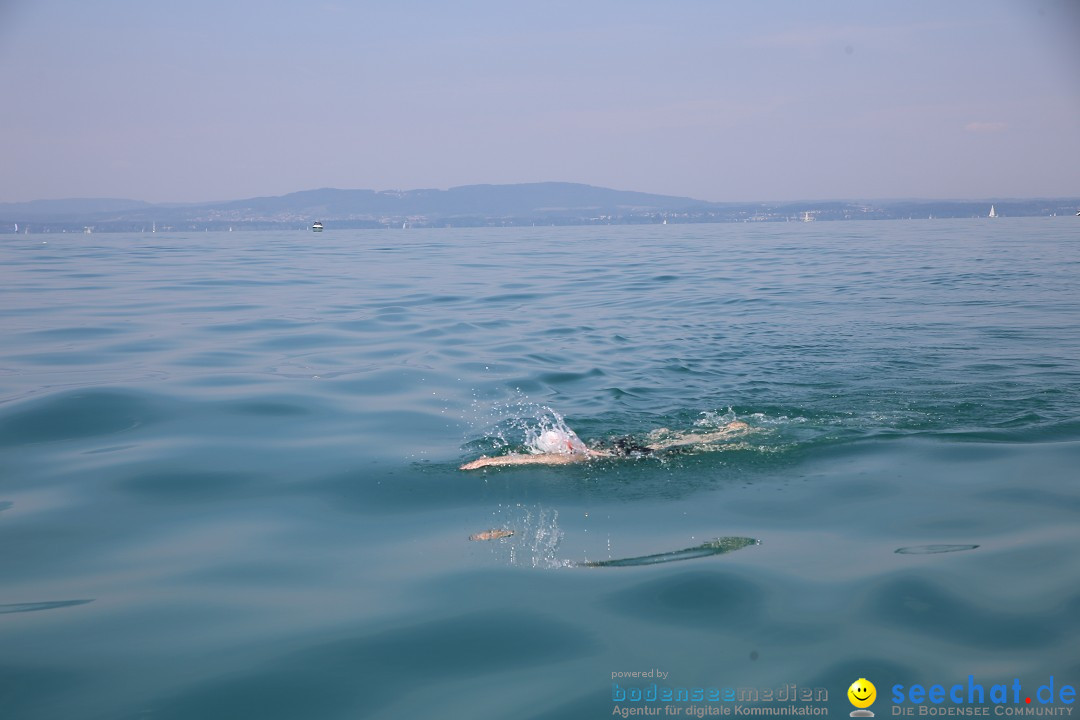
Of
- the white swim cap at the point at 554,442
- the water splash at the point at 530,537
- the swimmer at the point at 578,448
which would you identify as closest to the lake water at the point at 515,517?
the water splash at the point at 530,537

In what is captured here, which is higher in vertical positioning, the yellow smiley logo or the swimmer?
the swimmer

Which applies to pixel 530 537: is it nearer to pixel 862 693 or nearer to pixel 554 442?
pixel 554 442

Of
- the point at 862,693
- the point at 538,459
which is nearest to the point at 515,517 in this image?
the point at 538,459

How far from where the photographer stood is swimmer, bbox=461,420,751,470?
10.7m

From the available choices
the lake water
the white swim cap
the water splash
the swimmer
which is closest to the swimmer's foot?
the water splash

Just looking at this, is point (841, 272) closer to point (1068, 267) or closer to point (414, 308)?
point (1068, 267)

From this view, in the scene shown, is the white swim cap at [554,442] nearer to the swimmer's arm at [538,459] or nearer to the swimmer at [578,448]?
the swimmer at [578,448]

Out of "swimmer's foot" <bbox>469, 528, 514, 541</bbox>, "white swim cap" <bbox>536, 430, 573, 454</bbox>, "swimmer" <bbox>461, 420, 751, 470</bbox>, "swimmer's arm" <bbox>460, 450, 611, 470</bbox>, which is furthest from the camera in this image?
"white swim cap" <bbox>536, 430, 573, 454</bbox>

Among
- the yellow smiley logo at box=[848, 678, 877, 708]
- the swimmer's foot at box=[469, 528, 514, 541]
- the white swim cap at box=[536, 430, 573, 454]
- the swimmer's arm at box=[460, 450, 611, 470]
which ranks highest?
the white swim cap at box=[536, 430, 573, 454]

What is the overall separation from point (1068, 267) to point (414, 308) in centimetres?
2437

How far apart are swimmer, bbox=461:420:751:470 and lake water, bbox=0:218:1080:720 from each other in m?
0.28

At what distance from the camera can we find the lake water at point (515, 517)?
5.65 metres

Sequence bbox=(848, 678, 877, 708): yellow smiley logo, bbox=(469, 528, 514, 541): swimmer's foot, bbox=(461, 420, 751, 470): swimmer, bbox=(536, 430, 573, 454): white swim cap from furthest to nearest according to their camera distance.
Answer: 1. bbox=(536, 430, 573, 454): white swim cap
2. bbox=(461, 420, 751, 470): swimmer
3. bbox=(469, 528, 514, 541): swimmer's foot
4. bbox=(848, 678, 877, 708): yellow smiley logo

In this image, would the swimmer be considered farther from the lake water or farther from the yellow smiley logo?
the yellow smiley logo
